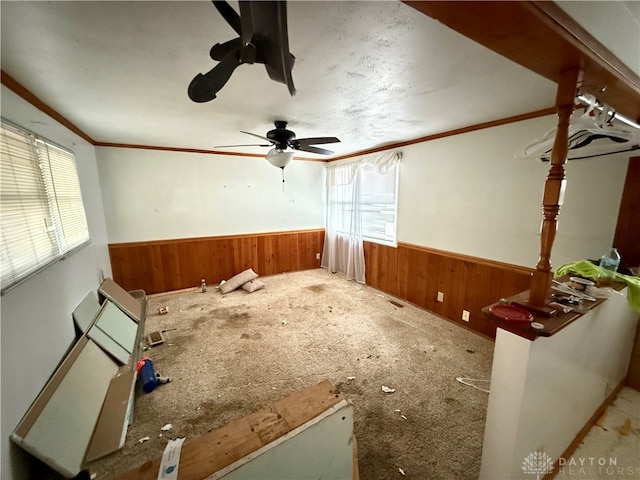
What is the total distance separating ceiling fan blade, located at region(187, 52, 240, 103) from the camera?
103cm

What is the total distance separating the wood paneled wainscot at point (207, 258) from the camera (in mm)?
3701

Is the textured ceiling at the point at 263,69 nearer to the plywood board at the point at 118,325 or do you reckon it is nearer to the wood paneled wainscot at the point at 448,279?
the wood paneled wainscot at the point at 448,279

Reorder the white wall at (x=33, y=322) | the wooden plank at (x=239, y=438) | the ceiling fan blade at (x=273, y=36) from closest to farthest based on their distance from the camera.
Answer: the ceiling fan blade at (x=273, y=36) → the wooden plank at (x=239, y=438) → the white wall at (x=33, y=322)

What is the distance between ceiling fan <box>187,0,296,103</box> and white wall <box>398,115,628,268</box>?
93.9 inches

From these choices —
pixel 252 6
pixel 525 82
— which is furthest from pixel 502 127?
pixel 252 6

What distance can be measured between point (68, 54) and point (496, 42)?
2.02 m

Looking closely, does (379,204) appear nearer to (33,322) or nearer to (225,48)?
(225,48)

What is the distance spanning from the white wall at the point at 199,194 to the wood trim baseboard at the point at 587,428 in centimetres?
433

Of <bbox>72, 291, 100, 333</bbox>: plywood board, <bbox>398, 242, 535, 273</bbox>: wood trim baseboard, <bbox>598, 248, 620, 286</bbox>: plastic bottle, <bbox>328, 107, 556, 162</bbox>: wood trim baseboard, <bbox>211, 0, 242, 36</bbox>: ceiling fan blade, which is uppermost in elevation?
<bbox>328, 107, 556, 162</bbox>: wood trim baseboard

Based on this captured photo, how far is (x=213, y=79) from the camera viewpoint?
111 cm

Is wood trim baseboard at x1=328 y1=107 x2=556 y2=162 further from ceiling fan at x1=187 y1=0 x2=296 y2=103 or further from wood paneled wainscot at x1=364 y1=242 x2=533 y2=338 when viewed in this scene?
ceiling fan at x1=187 y1=0 x2=296 y2=103

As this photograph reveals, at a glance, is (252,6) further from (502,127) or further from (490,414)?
(502,127)

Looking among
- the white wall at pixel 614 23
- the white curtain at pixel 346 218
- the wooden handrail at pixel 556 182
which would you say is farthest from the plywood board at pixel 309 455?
the white curtain at pixel 346 218

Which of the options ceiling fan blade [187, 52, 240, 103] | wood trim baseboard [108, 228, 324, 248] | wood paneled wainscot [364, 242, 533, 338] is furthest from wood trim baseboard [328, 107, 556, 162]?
ceiling fan blade [187, 52, 240, 103]
